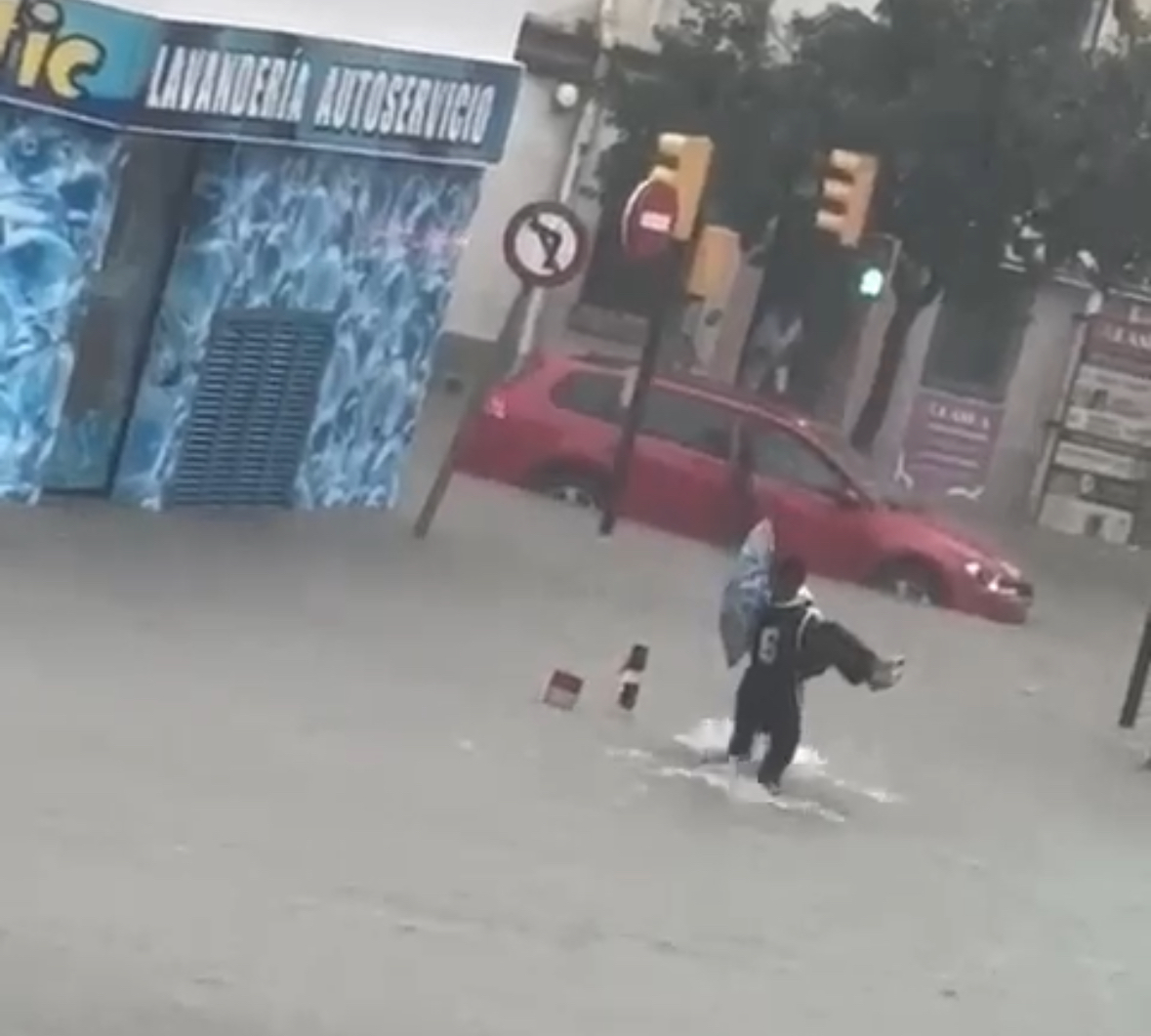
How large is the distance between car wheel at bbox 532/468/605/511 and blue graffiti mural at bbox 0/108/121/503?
10.7m

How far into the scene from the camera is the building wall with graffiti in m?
22.7

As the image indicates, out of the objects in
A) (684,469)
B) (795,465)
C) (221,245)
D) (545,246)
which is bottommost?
(684,469)

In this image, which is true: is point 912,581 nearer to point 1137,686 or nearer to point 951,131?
point 1137,686

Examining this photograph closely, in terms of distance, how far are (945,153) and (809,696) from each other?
72.8 ft

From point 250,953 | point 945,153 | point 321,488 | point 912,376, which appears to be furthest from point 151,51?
point 912,376

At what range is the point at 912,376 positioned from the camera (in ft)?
160

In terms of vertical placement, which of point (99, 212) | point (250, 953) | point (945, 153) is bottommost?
point (250, 953)

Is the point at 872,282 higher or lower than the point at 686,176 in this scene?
lower

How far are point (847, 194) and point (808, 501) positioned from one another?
3.09 m

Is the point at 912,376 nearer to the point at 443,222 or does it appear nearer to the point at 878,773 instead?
the point at 443,222

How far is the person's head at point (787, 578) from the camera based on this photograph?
18.0 metres

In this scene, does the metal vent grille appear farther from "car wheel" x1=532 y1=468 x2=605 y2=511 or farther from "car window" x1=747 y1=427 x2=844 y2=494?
"car window" x1=747 y1=427 x2=844 y2=494

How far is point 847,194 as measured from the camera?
31359 millimetres

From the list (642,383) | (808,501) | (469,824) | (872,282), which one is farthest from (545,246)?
(872,282)
